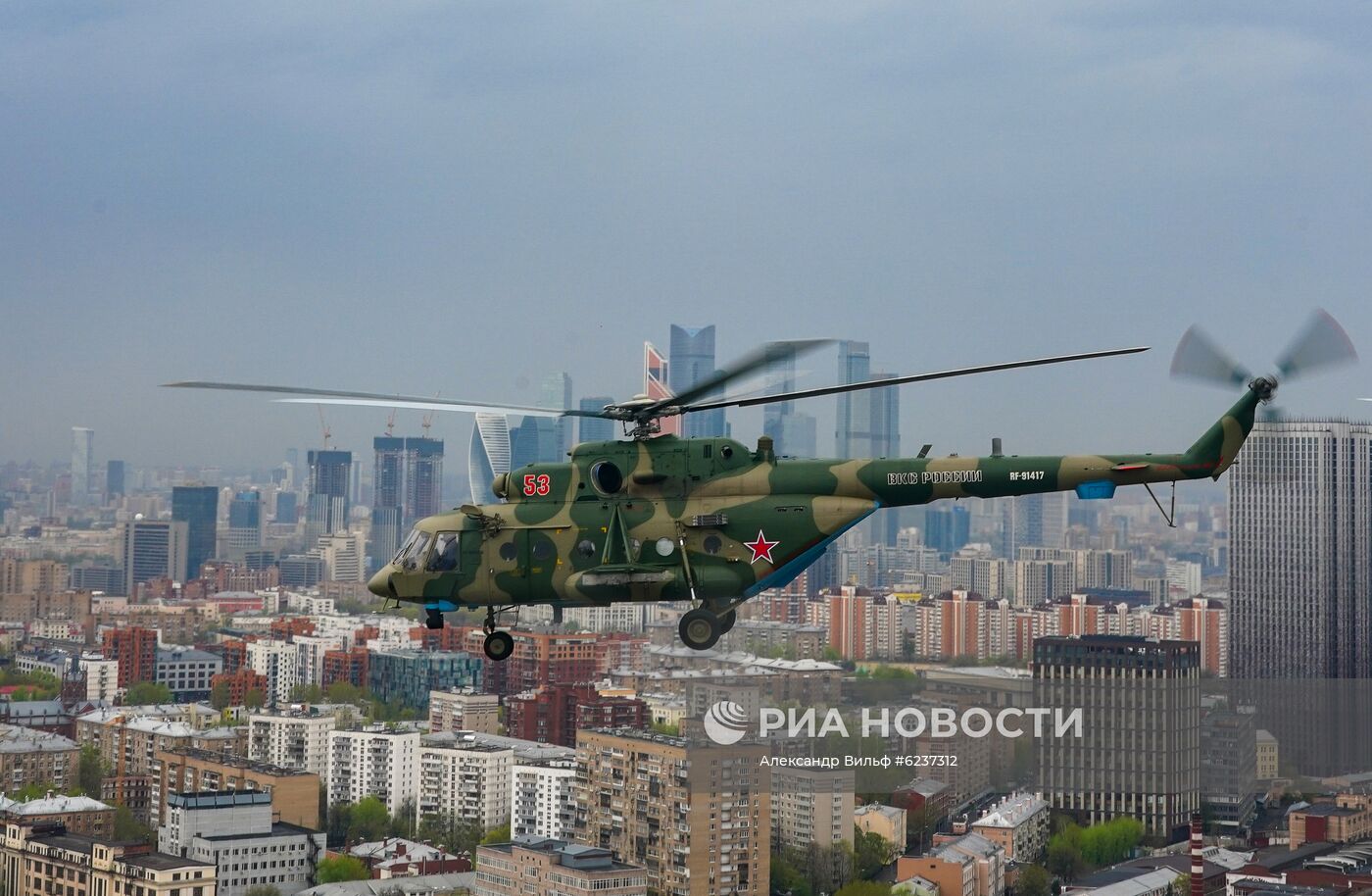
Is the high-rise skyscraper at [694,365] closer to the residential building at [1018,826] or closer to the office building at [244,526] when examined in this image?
the residential building at [1018,826]

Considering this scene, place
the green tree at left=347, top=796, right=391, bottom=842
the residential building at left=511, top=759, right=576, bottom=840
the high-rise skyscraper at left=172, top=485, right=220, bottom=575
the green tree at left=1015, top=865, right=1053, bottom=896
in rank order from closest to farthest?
the green tree at left=1015, top=865, right=1053, bottom=896 < the residential building at left=511, top=759, right=576, bottom=840 < the green tree at left=347, top=796, right=391, bottom=842 < the high-rise skyscraper at left=172, top=485, right=220, bottom=575

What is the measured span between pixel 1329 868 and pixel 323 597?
69728 millimetres

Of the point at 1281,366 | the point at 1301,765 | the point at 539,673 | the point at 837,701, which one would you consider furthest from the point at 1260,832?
the point at 1281,366

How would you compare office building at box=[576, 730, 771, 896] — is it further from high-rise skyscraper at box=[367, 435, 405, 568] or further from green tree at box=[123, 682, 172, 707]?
high-rise skyscraper at box=[367, 435, 405, 568]

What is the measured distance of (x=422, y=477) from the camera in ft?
368

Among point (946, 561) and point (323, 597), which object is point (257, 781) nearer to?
point (323, 597)

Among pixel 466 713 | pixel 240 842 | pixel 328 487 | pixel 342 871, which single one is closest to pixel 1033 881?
pixel 342 871

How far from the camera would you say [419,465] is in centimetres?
11250

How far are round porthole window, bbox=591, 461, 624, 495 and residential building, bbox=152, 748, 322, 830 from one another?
37.6 meters

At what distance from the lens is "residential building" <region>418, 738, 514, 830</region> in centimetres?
4947

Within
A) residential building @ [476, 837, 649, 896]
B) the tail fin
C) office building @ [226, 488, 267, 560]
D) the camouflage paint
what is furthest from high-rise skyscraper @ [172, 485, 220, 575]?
the tail fin

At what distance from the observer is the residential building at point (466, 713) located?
2285 inches

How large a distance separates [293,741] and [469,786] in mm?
7257

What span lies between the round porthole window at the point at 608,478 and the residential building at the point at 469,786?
39379 millimetres
